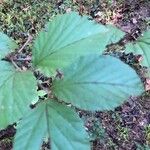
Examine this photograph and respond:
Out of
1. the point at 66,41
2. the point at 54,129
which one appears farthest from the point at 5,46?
the point at 54,129

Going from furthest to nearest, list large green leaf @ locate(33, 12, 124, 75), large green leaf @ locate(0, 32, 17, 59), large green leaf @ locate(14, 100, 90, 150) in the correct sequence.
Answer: large green leaf @ locate(0, 32, 17, 59)
large green leaf @ locate(33, 12, 124, 75)
large green leaf @ locate(14, 100, 90, 150)

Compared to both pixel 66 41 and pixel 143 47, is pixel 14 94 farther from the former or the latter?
pixel 143 47

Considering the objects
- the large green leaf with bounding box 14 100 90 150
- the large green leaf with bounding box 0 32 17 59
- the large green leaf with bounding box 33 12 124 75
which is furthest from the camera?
the large green leaf with bounding box 0 32 17 59

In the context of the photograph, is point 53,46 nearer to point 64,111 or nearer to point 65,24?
point 65,24

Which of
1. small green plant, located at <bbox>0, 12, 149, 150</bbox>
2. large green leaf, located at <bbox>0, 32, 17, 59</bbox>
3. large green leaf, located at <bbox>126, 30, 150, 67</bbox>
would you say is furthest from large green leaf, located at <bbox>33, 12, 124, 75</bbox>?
large green leaf, located at <bbox>126, 30, 150, 67</bbox>

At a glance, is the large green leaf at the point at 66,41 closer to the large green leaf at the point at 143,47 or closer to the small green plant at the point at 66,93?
the small green plant at the point at 66,93

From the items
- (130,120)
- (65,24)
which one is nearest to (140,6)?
(130,120)

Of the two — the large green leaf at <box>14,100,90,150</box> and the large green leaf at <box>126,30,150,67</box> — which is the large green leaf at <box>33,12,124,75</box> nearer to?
the large green leaf at <box>14,100,90,150</box>
